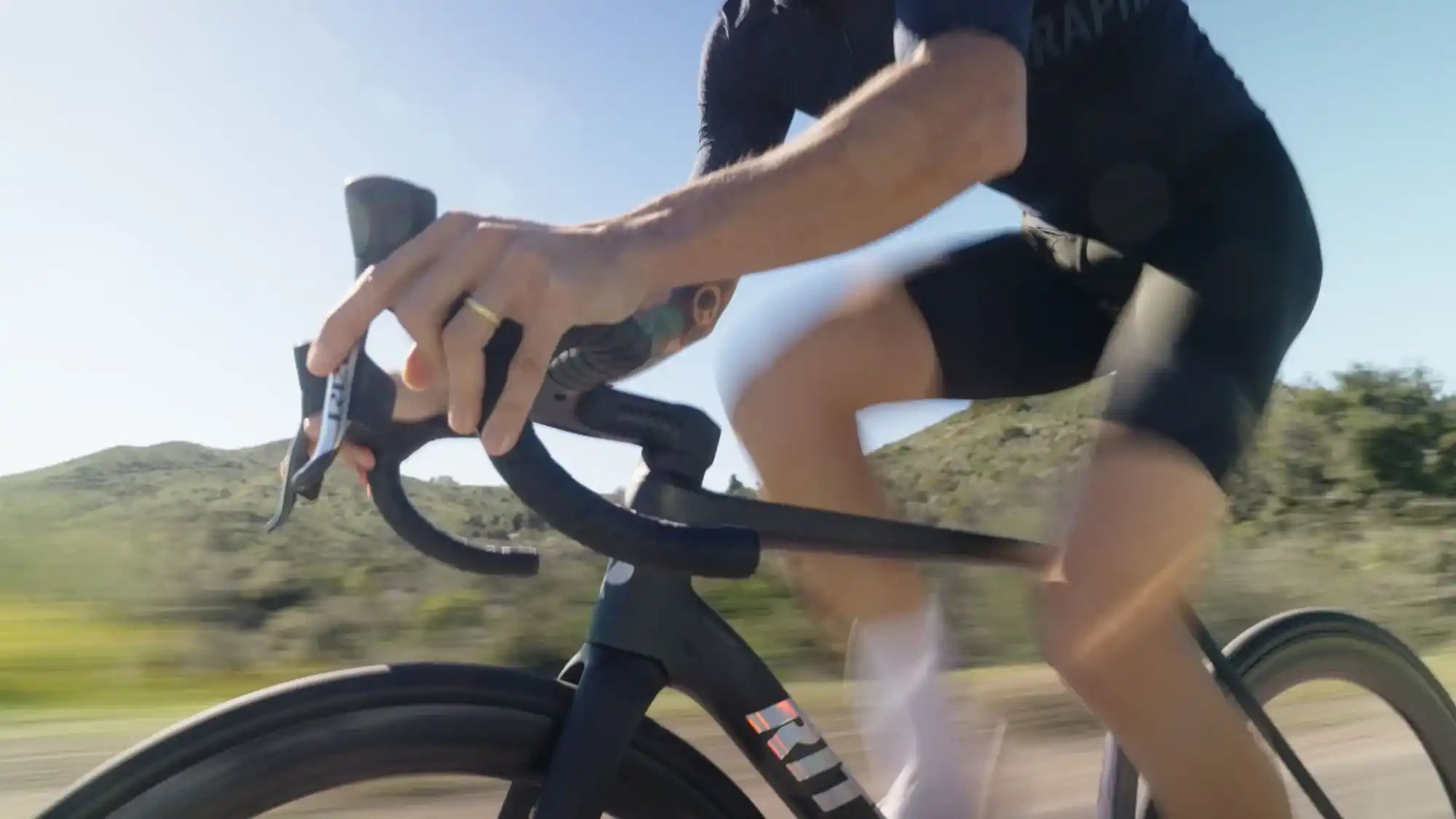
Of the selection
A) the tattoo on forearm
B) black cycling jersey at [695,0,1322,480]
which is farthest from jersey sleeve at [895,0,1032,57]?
black cycling jersey at [695,0,1322,480]

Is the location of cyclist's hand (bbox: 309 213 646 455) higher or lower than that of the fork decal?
higher

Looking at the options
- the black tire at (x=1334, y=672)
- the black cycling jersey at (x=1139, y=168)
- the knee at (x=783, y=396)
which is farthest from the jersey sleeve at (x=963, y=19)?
the black tire at (x=1334, y=672)

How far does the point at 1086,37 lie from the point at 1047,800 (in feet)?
6.81

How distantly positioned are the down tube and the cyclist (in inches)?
13.0

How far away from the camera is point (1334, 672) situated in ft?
7.15

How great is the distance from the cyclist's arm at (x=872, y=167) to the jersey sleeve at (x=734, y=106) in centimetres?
60

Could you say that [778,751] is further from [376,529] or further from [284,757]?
[376,529]

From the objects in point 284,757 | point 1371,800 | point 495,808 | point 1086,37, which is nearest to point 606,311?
point 284,757

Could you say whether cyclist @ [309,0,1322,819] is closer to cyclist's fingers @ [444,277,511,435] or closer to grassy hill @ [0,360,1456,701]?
cyclist's fingers @ [444,277,511,435]

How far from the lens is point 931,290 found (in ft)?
6.04

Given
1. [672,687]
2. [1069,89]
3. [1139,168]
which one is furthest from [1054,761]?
[672,687]

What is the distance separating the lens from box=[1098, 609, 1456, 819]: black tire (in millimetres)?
1873

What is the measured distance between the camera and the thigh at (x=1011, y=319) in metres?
1.82

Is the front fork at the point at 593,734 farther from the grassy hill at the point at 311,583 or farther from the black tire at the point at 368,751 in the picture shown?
the grassy hill at the point at 311,583
